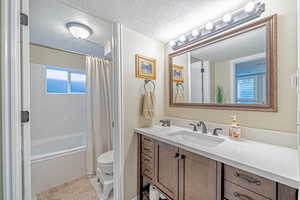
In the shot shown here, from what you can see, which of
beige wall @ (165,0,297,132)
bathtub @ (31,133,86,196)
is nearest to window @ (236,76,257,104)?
beige wall @ (165,0,297,132)

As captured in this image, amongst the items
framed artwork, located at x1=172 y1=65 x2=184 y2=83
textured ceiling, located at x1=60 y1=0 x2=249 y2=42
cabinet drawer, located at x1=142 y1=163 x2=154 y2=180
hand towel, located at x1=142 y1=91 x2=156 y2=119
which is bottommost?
cabinet drawer, located at x1=142 y1=163 x2=154 y2=180

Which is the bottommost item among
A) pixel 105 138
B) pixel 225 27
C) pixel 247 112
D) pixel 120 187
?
pixel 120 187

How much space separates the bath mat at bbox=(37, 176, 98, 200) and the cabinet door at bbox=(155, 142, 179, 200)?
939mm

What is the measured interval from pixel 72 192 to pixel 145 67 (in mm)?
1872

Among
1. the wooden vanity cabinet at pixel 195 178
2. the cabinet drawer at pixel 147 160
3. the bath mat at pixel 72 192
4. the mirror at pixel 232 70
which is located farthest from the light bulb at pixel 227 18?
the bath mat at pixel 72 192

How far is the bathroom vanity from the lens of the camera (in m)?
0.66

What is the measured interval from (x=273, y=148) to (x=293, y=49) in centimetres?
72

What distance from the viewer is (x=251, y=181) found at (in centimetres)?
73

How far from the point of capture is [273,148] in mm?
959

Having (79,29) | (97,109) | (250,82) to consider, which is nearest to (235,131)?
(250,82)

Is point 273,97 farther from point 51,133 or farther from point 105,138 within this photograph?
point 51,133

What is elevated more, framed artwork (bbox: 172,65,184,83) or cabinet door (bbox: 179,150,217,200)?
framed artwork (bbox: 172,65,184,83)

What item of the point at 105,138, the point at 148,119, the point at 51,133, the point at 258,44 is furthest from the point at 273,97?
the point at 51,133

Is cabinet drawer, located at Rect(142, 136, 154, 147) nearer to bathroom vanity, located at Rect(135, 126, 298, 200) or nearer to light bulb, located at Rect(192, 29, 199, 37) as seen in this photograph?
bathroom vanity, located at Rect(135, 126, 298, 200)
